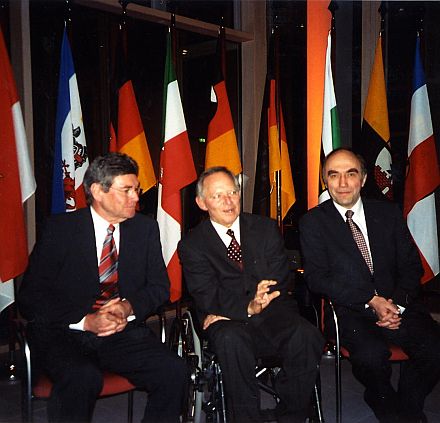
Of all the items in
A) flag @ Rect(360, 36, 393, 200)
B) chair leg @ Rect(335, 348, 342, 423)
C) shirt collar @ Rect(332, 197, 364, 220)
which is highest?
flag @ Rect(360, 36, 393, 200)

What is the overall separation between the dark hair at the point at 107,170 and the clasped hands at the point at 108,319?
55cm

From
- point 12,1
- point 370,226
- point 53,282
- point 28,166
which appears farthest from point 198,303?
point 12,1

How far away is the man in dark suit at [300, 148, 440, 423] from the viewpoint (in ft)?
8.11

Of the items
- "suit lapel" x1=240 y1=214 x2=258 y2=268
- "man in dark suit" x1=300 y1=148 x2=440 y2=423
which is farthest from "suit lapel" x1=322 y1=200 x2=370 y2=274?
"suit lapel" x1=240 y1=214 x2=258 y2=268

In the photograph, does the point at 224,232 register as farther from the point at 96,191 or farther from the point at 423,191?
the point at 423,191

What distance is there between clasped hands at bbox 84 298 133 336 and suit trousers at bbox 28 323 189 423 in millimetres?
72

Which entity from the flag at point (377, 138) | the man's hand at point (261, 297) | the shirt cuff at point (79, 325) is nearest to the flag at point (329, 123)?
the flag at point (377, 138)

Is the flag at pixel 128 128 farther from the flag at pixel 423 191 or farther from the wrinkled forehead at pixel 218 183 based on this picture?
the flag at pixel 423 191

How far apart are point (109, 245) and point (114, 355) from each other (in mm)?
518

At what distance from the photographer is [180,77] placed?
4.97 metres

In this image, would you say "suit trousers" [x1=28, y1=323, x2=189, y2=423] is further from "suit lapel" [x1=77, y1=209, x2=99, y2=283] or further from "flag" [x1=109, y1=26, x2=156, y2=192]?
"flag" [x1=109, y1=26, x2=156, y2=192]

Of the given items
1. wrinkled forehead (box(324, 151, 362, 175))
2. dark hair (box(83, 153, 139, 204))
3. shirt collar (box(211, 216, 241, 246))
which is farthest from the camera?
wrinkled forehead (box(324, 151, 362, 175))

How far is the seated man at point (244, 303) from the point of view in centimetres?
230

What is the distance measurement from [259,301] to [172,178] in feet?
4.66
